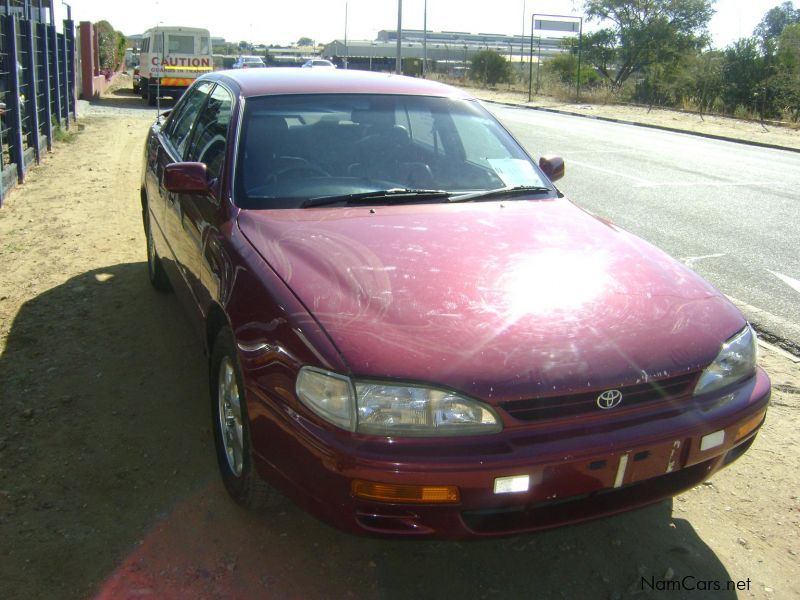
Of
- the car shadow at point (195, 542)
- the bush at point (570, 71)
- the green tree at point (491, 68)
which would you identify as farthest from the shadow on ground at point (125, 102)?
the green tree at point (491, 68)

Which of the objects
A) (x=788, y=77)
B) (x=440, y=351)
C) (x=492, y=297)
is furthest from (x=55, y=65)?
(x=788, y=77)

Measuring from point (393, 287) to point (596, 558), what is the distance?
1210 mm

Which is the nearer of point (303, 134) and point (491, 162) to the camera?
point (303, 134)

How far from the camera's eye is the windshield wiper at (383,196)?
354 centimetres

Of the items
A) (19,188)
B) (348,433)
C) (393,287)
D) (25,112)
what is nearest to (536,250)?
(393,287)

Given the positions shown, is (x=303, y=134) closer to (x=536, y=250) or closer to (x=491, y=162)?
(x=491, y=162)

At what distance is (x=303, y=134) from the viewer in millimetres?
3855

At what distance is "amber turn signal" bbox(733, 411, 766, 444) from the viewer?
2.71 metres

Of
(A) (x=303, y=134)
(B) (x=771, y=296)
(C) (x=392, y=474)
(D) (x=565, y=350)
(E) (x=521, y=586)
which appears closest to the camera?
(C) (x=392, y=474)

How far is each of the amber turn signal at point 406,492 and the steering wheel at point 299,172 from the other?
1763mm

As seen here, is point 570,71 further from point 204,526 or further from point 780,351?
point 204,526

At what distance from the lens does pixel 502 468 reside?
2299 mm

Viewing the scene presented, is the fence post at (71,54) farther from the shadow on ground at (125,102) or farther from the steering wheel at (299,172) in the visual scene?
the steering wheel at (299,172)

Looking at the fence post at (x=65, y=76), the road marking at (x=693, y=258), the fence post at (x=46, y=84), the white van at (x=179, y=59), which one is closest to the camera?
the road marking at (x=693, y=258)
